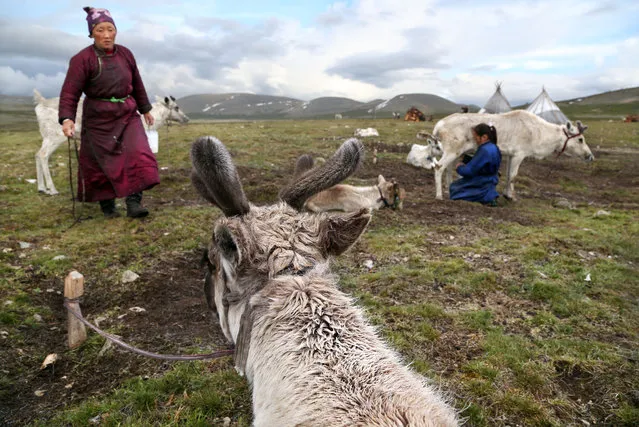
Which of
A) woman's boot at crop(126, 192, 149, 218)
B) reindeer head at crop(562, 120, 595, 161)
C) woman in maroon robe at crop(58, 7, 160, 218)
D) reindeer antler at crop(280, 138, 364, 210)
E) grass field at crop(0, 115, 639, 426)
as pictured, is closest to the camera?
reindeer antler at crop(280, 138, 364, 210)

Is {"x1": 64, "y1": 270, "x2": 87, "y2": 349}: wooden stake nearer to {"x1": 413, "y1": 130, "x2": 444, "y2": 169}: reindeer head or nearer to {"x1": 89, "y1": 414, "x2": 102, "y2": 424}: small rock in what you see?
{"x1": 89, "y1": 414, "x2": 102, "y2": 424}: small rock

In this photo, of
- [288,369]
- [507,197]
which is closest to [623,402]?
[288,369]

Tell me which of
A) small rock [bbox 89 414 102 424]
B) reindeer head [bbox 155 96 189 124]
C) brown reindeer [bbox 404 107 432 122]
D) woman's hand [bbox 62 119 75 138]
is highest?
brown reindeer [bbox 404 107 432 122]

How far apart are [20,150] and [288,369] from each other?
19584 millimetres

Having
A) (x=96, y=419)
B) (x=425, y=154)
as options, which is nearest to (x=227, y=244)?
(x=96, y=419)

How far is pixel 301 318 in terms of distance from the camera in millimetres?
1641

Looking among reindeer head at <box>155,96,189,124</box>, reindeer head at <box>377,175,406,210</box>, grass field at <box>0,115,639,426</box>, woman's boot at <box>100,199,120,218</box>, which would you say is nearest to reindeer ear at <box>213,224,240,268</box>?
grass field at <box>0,115,639,426</box>

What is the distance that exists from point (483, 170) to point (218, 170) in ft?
30.6

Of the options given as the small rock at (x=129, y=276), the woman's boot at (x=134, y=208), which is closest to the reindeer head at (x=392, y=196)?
the woman's boot at (x=134, y=208)

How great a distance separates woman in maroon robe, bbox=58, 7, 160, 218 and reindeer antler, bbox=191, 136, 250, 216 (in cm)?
520

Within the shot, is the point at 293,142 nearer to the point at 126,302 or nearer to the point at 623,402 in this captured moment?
the point at 126,302

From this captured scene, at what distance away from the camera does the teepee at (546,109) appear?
30.6 m

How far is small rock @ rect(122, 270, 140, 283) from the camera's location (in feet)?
17.0

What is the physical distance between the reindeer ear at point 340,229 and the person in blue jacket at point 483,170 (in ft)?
28.9
